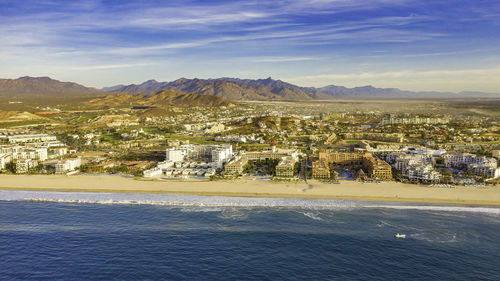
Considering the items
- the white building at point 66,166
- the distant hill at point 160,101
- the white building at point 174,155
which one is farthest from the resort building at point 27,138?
the distant hill at point 160,101

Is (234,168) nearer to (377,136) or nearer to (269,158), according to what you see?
(269,158)

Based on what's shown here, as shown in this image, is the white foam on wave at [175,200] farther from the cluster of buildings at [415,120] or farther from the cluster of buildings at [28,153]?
the cluster of buildings at [415,120]

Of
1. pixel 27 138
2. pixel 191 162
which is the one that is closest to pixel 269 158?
pixel 191 162

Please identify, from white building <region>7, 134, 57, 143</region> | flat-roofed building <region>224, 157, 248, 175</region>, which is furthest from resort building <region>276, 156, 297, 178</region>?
white building <region>7, 134, 57, 143</region>

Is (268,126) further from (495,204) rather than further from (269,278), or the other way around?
(269,278)

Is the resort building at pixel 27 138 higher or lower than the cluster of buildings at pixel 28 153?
higher

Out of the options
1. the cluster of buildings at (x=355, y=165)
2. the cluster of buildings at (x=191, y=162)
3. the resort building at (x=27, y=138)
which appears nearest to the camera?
the cluster of buildings at (x=355, y=165)
